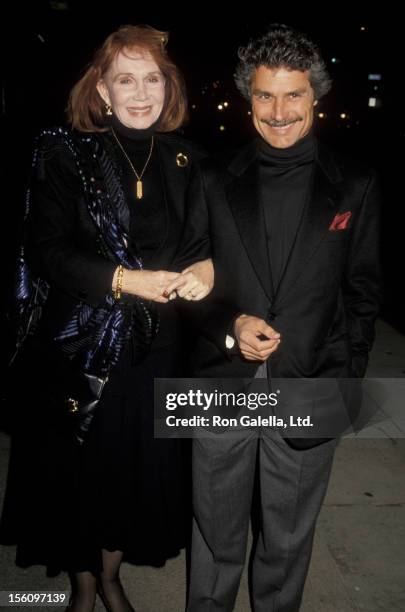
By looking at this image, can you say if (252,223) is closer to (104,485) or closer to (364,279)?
(364,279)

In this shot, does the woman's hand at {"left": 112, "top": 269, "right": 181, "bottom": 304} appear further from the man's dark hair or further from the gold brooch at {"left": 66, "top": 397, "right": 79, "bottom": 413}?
the man's dark hair

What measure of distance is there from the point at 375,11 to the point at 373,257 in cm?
4339

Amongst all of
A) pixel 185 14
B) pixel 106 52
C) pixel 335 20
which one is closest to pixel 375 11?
pixel 335 20

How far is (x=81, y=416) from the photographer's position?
2.23m

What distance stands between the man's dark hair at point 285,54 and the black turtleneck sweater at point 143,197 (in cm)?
50

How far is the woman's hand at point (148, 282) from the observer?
1.99 m

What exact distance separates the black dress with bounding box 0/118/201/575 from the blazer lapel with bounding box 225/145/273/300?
13.9 inches

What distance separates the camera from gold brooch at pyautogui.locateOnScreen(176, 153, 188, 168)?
2295 millimetres

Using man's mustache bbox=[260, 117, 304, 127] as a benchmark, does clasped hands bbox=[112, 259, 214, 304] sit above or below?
below

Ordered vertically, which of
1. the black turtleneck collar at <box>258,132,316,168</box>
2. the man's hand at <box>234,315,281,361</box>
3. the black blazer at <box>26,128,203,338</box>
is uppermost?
the black turtleneck collar at <box>258,132,316,168</box>

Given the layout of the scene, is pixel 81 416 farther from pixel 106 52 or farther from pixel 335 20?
pixel 335 20

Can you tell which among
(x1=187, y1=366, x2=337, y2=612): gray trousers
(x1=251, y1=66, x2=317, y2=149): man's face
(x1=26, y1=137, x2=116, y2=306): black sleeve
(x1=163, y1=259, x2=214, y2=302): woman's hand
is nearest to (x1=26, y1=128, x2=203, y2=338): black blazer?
(x1=26, y1=137, x2=116, y2=306): black sleeve

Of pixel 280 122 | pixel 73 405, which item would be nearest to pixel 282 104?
pixel 280 122

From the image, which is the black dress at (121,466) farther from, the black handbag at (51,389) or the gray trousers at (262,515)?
the gray trousers at (262,515)
